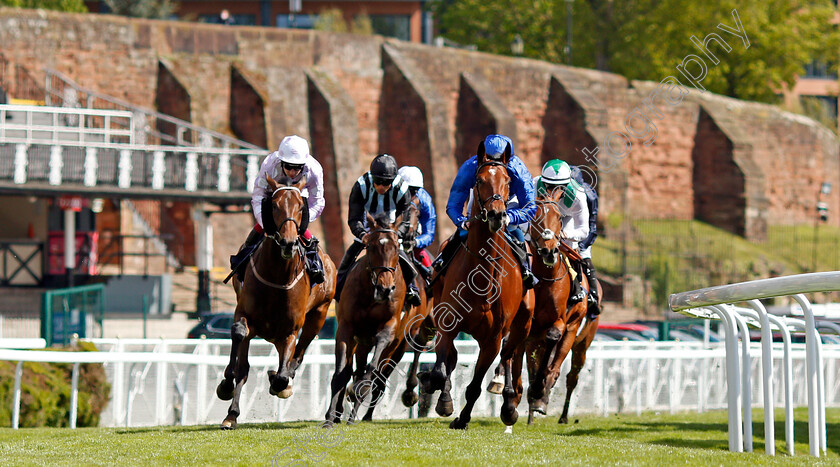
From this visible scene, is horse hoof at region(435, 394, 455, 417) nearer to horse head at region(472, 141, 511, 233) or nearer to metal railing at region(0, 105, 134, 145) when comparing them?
horse head at region(472, 141, 511, 233)

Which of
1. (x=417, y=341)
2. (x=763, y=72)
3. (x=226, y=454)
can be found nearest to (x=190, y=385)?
(x=417, y=341)

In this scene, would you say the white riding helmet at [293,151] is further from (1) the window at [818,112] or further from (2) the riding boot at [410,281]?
(1) the window at [818,112]

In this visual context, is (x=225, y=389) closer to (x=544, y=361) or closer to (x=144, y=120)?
(x=544, y=361)

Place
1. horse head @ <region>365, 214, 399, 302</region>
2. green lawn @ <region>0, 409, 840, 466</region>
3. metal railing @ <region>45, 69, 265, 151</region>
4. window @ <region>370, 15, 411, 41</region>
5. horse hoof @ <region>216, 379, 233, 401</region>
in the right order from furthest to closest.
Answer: window @ <region>370, 15, 411, 41</region>, metal railing @ <region>45, 69, 265, 151</region>, horse head @ <region>365, 214, 399, 302</region>, horse hoof @ <region>216, 379, 233, 401</region>, green lawn @ <region>0, 409, 840, 466</region>

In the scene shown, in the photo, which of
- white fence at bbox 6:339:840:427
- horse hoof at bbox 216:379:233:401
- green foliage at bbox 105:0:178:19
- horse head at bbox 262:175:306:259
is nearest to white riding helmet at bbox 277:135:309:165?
horse head at bbox 262:175:306:259

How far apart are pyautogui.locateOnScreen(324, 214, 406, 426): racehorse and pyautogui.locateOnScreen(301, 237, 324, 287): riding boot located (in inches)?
12.8

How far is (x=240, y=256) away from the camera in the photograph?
12.6 m

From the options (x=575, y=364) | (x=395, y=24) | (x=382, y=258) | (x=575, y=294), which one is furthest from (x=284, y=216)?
(x=395, y=24)

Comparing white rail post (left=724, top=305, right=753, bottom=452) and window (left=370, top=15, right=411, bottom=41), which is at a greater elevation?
window (left=370, top=15, right=411, bottom=41)

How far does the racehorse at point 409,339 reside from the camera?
1295 cm

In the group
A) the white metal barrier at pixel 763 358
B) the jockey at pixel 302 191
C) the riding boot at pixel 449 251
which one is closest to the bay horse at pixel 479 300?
the riding boot at pixel 449 251

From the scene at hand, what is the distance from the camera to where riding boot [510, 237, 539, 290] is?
12062 mm

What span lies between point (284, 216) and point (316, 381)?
5586 millimetres

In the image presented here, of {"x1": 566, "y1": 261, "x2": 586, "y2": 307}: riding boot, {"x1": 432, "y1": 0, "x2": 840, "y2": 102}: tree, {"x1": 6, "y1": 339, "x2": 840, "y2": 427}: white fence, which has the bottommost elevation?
{"x1": 6, "y1": 339, "x2": 840, "y2": 427}: white fence
